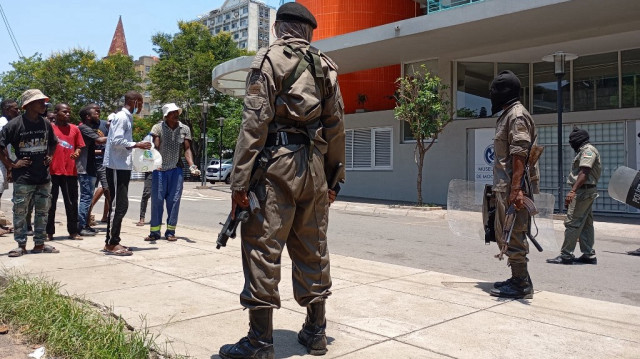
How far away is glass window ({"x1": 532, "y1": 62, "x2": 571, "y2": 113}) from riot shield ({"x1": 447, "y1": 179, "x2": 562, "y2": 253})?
12.0m

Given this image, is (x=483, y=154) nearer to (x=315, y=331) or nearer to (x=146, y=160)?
(x=146, y=160)

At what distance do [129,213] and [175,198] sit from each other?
5604mm

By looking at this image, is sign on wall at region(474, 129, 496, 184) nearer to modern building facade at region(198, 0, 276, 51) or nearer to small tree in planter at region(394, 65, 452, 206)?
small tree in planter at region(394, 65, 452, 206)

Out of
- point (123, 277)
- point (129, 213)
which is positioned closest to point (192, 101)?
point (129, 213)

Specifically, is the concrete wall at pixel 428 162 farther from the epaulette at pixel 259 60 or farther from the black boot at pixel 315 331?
the epaulette at pixel 259 60

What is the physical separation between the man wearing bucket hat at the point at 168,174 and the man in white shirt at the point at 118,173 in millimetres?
971

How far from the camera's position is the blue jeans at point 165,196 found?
25.0 feet

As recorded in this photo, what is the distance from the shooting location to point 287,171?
3170 mm

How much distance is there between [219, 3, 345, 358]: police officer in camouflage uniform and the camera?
3105 mm

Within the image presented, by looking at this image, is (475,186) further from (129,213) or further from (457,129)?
(457,129)

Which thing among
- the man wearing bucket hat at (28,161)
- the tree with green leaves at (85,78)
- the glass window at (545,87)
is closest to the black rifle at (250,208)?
the man wearing bucket hat at (28,161)

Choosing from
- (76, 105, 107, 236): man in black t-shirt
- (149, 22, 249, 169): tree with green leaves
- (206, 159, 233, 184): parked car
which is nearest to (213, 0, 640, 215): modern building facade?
(76, 105, 107, 236): man in black t-shirt

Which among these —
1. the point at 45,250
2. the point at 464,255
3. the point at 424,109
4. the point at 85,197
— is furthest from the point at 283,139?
the point at 424,109

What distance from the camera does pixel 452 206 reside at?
5.71 metres
